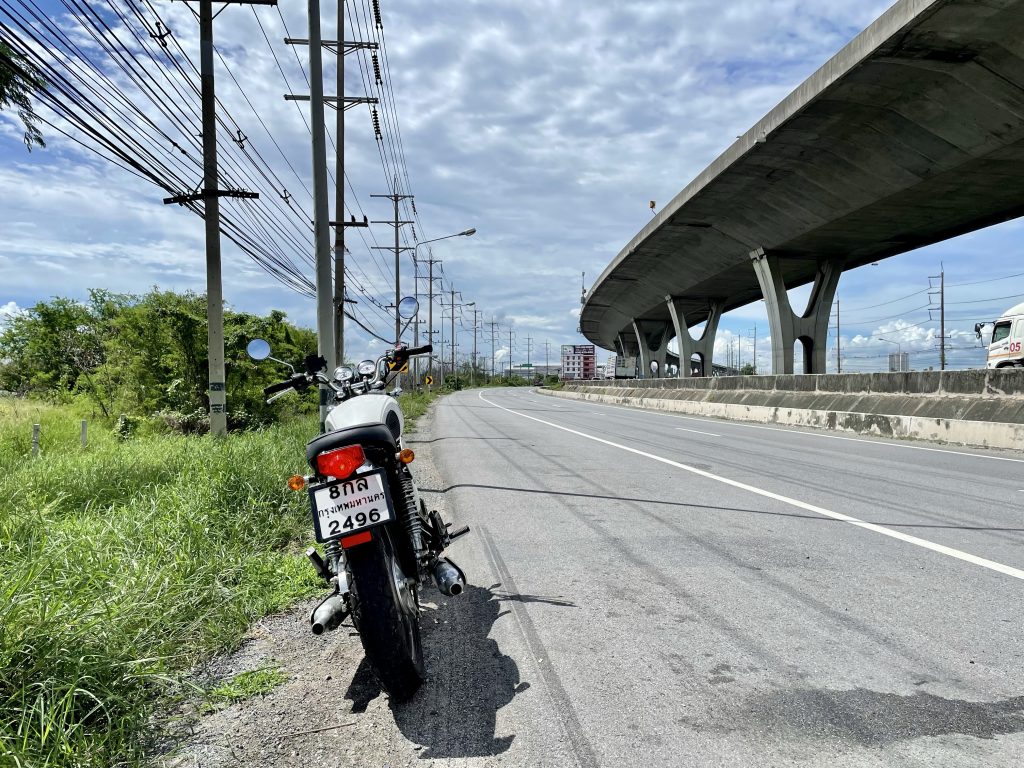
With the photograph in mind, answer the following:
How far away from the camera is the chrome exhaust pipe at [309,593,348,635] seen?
2.91 metres

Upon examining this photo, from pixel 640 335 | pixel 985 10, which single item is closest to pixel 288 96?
pixel 985 10

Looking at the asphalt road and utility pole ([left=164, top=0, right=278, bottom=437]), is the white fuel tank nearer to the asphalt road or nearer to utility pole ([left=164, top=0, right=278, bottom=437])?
the asphalt road

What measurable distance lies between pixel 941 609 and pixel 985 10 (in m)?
12.5

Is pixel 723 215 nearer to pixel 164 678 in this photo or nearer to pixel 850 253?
pixel 850 253

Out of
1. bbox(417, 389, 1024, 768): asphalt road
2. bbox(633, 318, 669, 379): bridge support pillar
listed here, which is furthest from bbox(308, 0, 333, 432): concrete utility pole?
bbox(633, 318, 669, 379): bridge support pillar

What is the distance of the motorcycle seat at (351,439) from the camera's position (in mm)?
3160

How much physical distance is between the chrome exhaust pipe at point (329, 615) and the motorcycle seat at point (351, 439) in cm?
61

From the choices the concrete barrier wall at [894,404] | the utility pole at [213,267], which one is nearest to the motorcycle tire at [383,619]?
the utility pole at [213,267]

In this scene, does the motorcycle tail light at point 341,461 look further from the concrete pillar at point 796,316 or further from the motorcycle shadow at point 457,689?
the concrete pillar at point 796,316

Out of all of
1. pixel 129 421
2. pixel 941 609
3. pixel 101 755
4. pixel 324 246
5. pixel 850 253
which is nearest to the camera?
pixel 101 755

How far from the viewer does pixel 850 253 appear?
1099 inches

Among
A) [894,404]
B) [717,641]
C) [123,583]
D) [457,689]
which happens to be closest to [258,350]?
[123,583]

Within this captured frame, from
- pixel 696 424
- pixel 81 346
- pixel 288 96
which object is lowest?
pixel 696 424

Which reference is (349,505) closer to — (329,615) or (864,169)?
(329,615)
